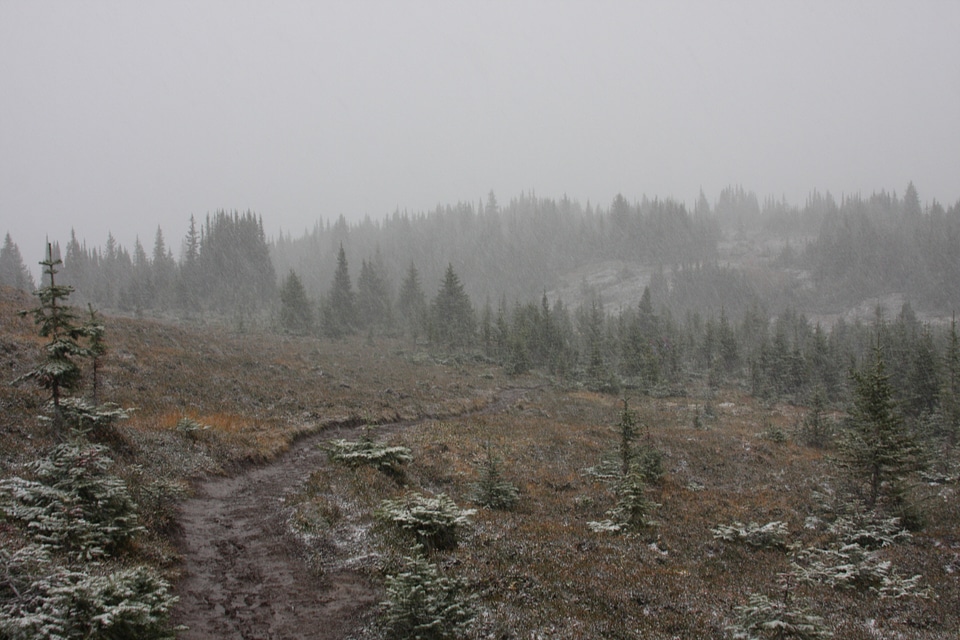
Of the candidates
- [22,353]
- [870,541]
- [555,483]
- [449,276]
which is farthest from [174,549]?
[449,276]

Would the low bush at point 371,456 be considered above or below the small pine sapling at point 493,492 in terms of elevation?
above

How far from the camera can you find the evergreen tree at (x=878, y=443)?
55.0 feet

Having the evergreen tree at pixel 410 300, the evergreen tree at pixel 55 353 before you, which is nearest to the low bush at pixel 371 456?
the evergreen tree at pixel 55 353

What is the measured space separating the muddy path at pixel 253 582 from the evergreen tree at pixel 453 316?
66.2 meters

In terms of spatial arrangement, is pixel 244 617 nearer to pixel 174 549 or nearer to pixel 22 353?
pixel 174 549

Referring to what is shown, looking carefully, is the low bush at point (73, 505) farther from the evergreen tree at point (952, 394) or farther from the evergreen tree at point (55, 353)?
the evergreen tree at point (952, 394)

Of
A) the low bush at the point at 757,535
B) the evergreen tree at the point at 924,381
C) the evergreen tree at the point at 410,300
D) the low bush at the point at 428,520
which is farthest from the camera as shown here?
the evergreen tree at the point at 410,300

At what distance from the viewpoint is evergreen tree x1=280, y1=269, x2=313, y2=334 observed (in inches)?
3361

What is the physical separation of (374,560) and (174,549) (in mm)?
4138

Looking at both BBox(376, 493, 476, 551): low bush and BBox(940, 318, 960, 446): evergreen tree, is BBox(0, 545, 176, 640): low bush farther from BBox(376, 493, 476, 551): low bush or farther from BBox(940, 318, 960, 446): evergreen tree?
BBox(940, 318, 960, 446): evergreen tree

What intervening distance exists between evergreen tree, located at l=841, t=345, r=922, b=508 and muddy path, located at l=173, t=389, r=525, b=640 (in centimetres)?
1761

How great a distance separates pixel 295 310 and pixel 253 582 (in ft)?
272

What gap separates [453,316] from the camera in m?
81.4

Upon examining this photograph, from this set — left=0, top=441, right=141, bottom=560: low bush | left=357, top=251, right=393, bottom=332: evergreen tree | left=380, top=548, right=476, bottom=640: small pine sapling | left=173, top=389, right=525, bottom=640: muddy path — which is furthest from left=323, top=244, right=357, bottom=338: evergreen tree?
left=380, top=548, right=476, bottom=640: small pine sapling
